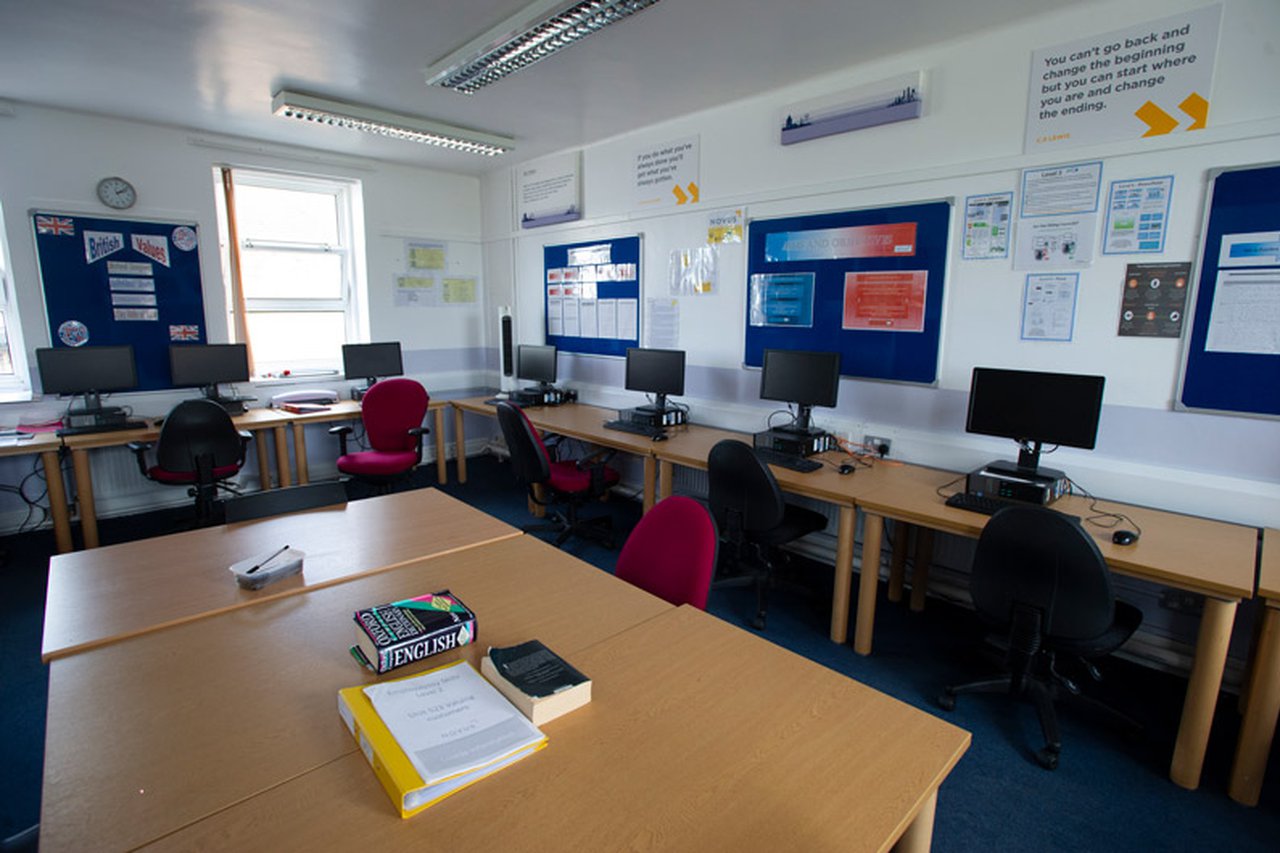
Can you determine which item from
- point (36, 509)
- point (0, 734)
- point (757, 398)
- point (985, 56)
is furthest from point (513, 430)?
point (36, 509)

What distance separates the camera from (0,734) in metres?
2.32

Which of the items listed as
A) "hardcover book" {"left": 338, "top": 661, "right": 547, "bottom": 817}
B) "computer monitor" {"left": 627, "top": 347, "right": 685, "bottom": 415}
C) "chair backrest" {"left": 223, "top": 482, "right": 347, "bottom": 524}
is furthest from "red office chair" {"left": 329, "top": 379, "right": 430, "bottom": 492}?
"hardcover book" {"left": 338, "top": 661, "right": 547, "bottom": 817}

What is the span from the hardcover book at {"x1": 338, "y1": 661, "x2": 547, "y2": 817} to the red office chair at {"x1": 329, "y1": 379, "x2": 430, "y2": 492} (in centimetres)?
342

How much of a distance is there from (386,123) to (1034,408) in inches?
164

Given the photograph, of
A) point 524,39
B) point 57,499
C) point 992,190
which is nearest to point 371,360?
point 57,499

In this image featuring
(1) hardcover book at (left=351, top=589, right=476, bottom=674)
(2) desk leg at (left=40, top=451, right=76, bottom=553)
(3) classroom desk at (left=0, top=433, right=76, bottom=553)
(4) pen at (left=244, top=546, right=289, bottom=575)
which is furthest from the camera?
(2) desk leg at (left=40, top=451, right=76, bottom=553)

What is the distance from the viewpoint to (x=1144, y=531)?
A: 2.32 metres

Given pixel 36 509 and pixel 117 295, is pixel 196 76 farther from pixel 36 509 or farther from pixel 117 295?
pixel 36 509

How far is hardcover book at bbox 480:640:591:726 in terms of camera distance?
1.22m

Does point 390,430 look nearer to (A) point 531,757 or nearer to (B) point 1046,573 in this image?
(A) point 531,757

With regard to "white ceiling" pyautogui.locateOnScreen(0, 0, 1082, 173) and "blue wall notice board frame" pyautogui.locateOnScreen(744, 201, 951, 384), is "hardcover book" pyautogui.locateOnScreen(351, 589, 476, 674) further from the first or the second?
"blue wall notice board frame" pyautogui.locateOnScreen(744, 201, 951, 384)

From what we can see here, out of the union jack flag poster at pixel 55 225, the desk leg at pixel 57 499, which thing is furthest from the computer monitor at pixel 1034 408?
the union jack flag poster at pixel 55 225

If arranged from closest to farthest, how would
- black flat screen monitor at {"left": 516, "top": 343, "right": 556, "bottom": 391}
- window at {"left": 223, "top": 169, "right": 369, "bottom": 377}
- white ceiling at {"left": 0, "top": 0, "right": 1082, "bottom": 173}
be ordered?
white ceiling at {"left": 0, "top": 0, "right": 1082, "bottom": 173} → window at {"left": 223, "top": 169, "right": 369, "bottom": 377} → black flat screen monitor at {"left": 516, "top": 343, "right": 556, "bottom": 391}

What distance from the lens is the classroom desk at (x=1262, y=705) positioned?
1.91 metres
